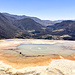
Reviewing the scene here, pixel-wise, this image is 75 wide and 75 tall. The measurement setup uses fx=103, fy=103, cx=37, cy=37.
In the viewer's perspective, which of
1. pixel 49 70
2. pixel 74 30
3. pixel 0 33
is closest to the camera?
pixel 49 70

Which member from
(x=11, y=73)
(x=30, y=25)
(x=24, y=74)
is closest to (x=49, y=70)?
(x=24, y=74)

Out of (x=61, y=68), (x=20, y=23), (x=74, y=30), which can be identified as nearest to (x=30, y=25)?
(x=20, y=23)

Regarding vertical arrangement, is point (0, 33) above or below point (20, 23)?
below

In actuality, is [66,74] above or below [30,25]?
below

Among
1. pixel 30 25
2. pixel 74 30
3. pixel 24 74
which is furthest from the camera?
pixel 30 25

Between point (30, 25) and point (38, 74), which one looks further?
point (30, 25)

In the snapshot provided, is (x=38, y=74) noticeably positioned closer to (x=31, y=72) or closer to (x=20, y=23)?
(x=31, y=72)

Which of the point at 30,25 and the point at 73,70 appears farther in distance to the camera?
the point at 30,25

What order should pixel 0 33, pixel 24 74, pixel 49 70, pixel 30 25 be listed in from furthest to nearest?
1. pixel 30 25
2. pixel 0 33
3. pixel 49 70
4. pixel 24 74

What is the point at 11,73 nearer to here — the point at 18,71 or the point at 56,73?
the point at 18,71
